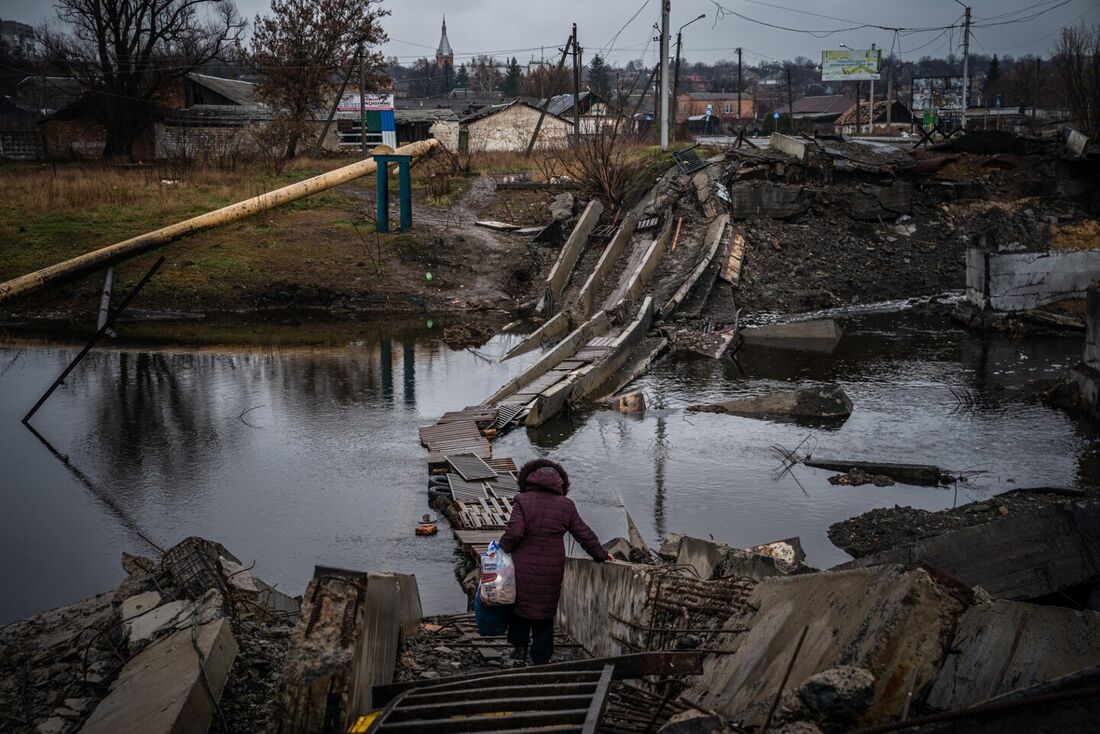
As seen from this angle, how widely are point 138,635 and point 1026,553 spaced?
17.1 ft

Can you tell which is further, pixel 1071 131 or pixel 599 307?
pixel 1071 131

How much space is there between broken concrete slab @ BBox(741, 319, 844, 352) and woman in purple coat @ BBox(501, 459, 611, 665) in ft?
42.8

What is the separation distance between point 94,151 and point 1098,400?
41477 mm

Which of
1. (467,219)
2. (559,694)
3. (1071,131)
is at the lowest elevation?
(559,694)

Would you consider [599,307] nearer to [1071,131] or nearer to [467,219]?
[467,219]

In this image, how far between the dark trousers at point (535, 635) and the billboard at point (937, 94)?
5747 centimetres

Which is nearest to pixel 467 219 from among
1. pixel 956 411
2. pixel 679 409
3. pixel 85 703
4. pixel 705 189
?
pixel 705 189

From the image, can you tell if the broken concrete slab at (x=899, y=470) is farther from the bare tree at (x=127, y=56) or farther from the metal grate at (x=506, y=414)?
the bare tree at (x=127, y=56)

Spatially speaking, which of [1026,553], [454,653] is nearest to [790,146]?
[1026,553]

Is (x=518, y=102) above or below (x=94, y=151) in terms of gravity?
above

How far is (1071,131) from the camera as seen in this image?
26109 millimetres

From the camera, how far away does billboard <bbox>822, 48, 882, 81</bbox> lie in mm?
57438

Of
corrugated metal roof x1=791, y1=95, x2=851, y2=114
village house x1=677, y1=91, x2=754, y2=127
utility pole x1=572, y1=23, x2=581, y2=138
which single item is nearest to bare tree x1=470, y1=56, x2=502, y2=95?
village house x1=677, y1=91, x2=754, y2=127

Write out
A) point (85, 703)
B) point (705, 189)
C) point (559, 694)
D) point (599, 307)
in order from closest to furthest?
point (559, 694), point (85, 703), point (599, 307), point (705, 189)
